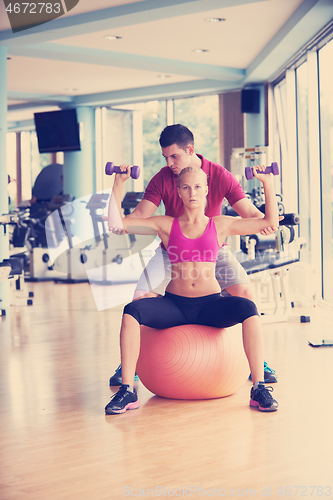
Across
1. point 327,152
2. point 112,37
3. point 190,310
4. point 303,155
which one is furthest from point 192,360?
point 303,155

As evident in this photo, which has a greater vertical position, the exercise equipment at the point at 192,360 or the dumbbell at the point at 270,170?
the dumbbell at the point at 270,170

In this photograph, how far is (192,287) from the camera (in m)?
2.68

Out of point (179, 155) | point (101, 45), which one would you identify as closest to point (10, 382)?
point (179, 155)

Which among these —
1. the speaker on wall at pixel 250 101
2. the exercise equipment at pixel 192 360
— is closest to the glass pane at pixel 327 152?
the speaker on wall at pixel 250 101

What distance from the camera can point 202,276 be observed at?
269cm

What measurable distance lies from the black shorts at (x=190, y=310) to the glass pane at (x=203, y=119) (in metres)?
5.49

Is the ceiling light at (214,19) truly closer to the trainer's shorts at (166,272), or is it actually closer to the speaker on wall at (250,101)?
the speaker on wall at (250,101)

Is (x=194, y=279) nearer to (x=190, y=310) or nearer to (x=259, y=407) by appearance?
(x=190, y=310)

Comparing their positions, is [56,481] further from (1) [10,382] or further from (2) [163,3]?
(2) [163,3]

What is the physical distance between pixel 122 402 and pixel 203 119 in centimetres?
615

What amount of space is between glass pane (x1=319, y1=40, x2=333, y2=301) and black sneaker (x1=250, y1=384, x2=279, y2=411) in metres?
3.04

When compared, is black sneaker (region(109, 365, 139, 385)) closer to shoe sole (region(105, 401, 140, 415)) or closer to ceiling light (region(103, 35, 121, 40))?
shoe sole (region(105, 401, 140, 415))

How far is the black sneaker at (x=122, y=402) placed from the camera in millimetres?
2547
